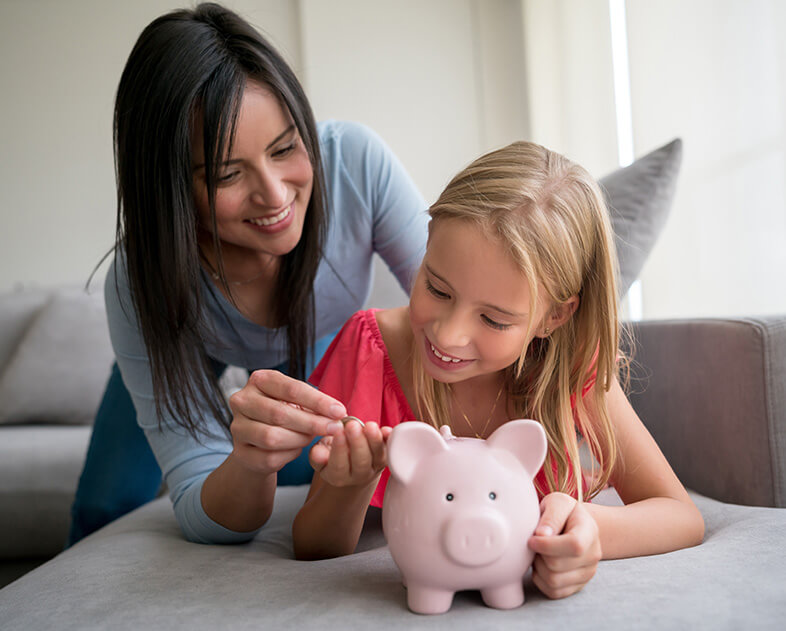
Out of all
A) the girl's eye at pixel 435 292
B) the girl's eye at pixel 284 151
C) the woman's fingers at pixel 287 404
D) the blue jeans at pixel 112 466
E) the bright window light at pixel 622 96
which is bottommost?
the blue jeans at pixel 112 466

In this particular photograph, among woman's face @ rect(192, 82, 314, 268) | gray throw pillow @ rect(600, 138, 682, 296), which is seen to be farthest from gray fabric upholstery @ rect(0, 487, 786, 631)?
gray throw pillow @ rect(600, 138, 682, 296)

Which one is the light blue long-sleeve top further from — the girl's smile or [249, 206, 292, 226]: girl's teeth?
the girl's smile

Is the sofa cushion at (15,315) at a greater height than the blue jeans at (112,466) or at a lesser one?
greater

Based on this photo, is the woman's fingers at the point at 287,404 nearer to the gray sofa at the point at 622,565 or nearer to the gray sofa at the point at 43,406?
the gray sofa at the point at 622,565

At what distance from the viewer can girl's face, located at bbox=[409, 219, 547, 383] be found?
871 millimetres

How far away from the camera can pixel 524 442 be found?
0.72 metres

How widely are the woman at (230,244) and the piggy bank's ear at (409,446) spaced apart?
0.35ft

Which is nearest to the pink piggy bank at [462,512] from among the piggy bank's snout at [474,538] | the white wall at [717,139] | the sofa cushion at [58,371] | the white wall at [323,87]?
the piggy bank's snout at [474,538]

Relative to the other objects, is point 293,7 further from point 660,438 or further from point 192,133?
point 660,438

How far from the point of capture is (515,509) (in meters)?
0.69

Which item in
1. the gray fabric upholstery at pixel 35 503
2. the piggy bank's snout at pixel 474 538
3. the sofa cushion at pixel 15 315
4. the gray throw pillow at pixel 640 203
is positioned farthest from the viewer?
the sofa cushion at pixel 15 315

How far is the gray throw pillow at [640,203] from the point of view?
1.52 meters

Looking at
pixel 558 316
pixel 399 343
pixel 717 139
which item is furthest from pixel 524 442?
pixel 717 139

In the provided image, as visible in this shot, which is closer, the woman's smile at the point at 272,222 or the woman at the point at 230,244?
the woman at the point at 230,244
